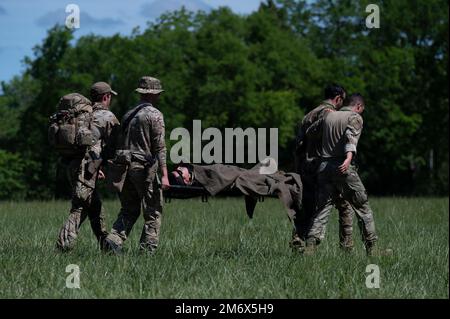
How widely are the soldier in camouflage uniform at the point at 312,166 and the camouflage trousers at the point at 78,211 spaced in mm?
2226

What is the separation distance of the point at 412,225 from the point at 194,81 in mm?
41324

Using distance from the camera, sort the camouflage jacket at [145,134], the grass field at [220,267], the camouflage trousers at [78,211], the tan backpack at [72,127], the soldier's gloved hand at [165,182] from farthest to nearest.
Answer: the camouflage trousers at [78,211], the tan backpack at [72,127], the camouflage jacket at [145,134], the soldier's gloved hand at [165,182], the grass field at [220,267]

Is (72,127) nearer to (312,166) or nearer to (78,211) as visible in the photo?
(78,211)

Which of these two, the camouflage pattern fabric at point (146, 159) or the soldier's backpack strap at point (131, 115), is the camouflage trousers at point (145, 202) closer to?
the camouflage pattern fabric at point (146, 159)

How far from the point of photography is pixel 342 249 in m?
10.0

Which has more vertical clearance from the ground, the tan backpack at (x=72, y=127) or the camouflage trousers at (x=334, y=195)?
the tan backpack at (x=72, y=127)

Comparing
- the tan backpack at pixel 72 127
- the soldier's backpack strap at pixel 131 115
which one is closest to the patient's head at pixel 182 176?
the soldier's backpack strap at pixel 131 115

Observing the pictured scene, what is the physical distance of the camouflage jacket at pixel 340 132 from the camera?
9477 millimetres

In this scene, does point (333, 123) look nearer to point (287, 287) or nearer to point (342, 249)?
point (342, 249)

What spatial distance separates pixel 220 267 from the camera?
314 inches

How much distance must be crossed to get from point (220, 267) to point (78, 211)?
248 centimetres

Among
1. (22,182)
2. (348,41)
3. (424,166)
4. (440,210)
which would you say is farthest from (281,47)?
(440,210)

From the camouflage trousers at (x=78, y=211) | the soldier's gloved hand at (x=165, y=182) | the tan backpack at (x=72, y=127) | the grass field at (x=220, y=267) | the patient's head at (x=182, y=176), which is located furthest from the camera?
the camouflage trousers at (x=78, y=211)

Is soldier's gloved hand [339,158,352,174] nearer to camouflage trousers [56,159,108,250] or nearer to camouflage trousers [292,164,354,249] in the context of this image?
camouflage trousers [292,164,354,249]
